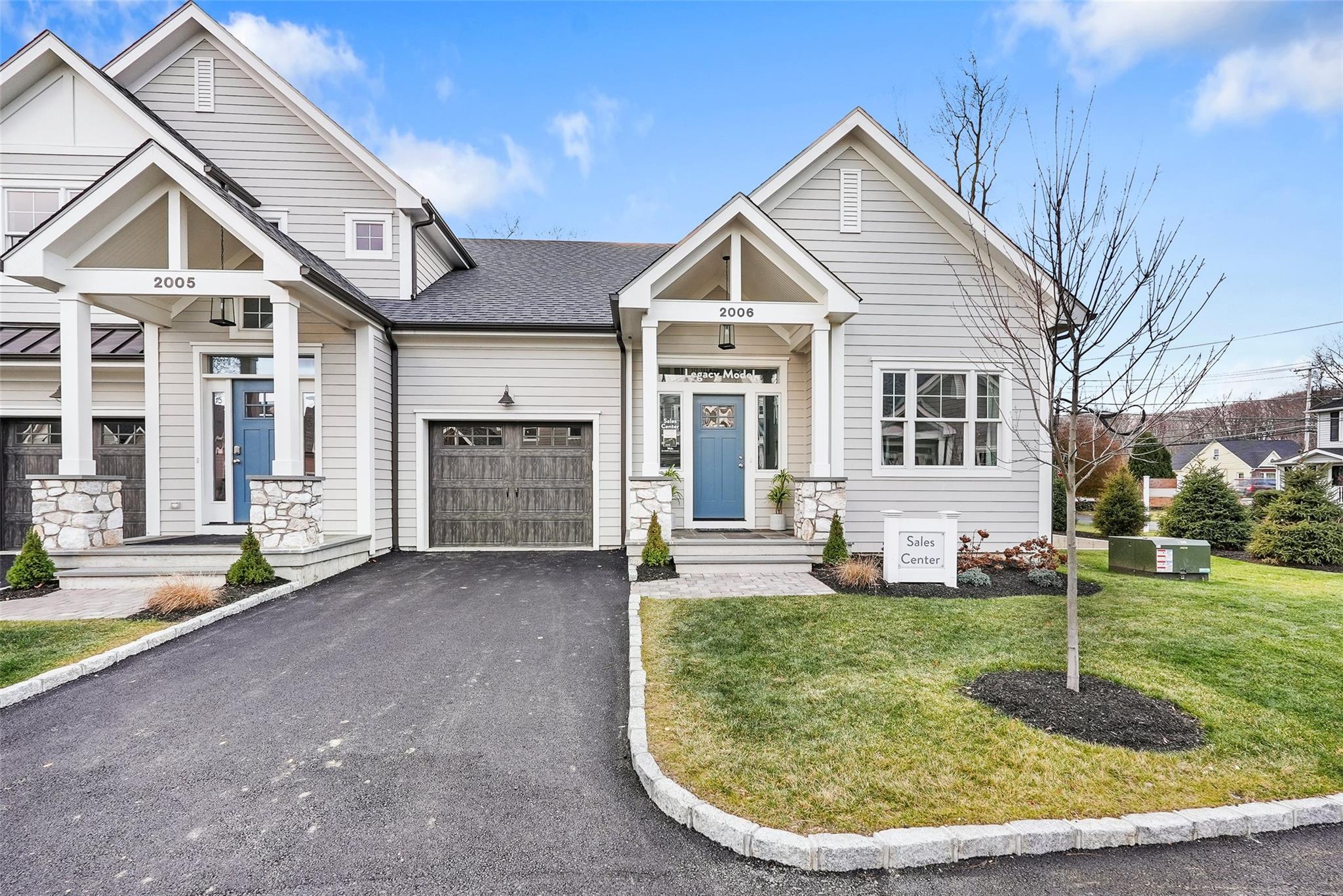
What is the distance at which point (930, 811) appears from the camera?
2.50 metres

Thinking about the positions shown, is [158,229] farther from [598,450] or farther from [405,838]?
[405,838]

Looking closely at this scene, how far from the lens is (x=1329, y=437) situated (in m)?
29.4

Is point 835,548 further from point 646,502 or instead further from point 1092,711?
point 1092,711

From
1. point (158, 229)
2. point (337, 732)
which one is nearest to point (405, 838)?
point (337, 732)

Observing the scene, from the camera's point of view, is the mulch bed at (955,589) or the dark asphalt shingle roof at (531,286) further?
the dark asphalt shingle roof at (531,286)

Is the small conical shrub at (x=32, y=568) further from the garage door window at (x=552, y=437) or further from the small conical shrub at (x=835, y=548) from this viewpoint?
A: the small conical shrub at (x=835, y=548)

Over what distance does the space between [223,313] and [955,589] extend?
36.2 ft

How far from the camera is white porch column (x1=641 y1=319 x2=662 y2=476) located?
7.73 meters

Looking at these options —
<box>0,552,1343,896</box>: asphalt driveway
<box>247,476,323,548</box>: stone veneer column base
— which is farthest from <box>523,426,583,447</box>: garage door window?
<box>0,552,1343,896</box>: asphalt driveway

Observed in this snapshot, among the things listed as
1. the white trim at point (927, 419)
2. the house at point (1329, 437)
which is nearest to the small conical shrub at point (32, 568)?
the white trim at point (927, 419)

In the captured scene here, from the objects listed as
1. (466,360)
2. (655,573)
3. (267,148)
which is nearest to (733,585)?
(655,573)

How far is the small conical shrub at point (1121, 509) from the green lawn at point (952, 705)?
8557 mm

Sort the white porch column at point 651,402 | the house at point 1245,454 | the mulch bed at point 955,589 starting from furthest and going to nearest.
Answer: the house at point 1245,454
the white porch column at point 651,402
the mulch bed at point 955,589

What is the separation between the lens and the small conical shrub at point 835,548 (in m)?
7.82
